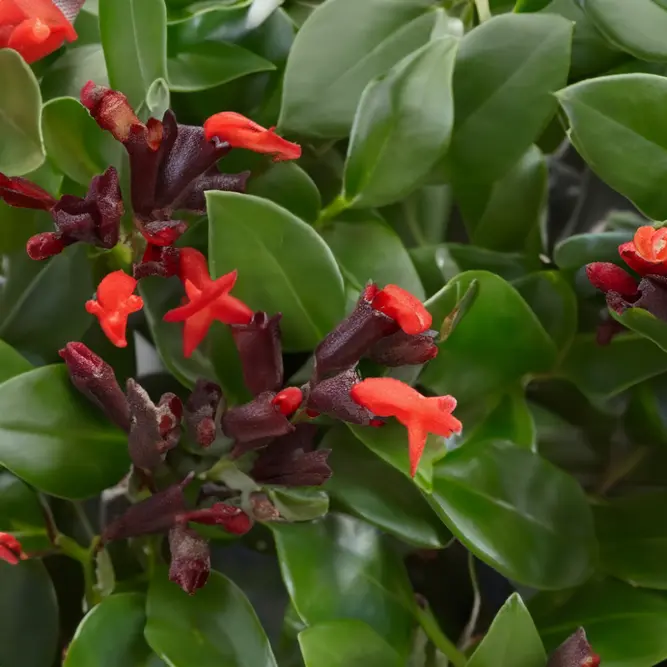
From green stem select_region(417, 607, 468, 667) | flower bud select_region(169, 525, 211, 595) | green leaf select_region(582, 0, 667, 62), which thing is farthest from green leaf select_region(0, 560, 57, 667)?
green leaf select_region(582, 0, 667, 62)

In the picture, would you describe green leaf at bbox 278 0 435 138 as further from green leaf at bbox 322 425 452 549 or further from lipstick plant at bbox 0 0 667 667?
green leaf at bbox 322 425 452 549

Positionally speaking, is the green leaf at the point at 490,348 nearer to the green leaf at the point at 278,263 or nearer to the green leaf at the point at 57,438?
the green leaf at the point at 278,263

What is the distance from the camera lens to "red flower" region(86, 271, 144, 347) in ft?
1.23

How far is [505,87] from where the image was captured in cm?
47

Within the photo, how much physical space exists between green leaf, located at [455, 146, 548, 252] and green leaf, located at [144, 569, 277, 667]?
0.28m

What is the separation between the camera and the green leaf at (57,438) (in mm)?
408

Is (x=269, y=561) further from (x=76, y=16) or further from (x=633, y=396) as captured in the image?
(x=76, y=16)

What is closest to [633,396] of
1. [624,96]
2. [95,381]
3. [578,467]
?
[578,467]

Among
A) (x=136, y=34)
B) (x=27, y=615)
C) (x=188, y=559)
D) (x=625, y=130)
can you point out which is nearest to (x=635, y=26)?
(x=625, y=130)

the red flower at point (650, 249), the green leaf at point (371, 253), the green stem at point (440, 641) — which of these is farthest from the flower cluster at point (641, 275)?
the green stem at point (440, 641)

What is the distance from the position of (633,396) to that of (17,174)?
0.39 metres

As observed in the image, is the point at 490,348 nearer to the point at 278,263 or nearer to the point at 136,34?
the point at 278,263

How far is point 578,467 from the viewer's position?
21.2 inches

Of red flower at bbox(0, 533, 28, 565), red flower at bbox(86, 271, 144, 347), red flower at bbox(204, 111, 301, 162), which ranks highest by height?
red flower at bbox(204, 111, 301, 162)
